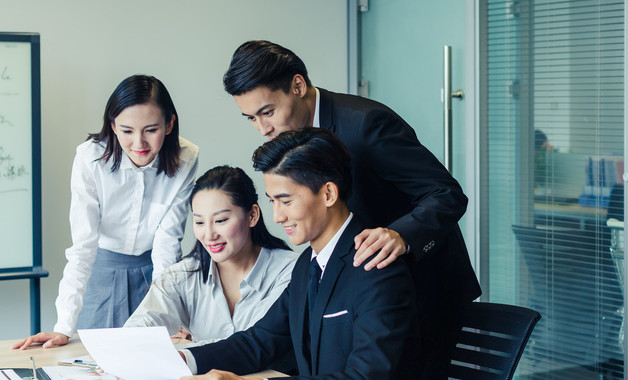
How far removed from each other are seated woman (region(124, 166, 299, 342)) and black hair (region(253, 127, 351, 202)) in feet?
1.97

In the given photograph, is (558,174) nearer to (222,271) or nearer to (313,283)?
(222,271)

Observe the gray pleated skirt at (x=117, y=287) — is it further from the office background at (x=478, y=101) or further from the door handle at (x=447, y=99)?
the door handle at (x=447, y=99)

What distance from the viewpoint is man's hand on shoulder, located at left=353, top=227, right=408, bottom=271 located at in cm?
150

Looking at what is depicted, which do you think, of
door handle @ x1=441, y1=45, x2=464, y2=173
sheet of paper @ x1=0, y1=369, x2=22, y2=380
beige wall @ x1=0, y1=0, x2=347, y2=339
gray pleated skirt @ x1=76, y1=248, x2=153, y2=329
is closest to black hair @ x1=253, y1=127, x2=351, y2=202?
sheet of paper @ x1=0, y1=369, x2=22, y2=380

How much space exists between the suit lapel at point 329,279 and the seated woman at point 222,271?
1.67ft

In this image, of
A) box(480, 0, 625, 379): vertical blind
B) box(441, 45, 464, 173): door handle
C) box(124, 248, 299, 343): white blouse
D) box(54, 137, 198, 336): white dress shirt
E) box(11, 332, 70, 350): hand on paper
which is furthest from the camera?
box(441, 45, 464, 173): door handle

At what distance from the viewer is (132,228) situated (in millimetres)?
2529

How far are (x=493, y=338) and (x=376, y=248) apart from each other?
405mm

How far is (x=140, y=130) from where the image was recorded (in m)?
2.26

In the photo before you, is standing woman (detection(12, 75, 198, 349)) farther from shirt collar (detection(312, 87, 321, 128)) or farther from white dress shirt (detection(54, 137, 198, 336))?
shirt collar (detection(312, 87, 321, 128))

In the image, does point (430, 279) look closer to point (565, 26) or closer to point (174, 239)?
point (174, 239)

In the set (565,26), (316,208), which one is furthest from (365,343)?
(565,26)

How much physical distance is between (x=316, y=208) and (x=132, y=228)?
1114 mm

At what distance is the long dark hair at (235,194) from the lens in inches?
87.7
